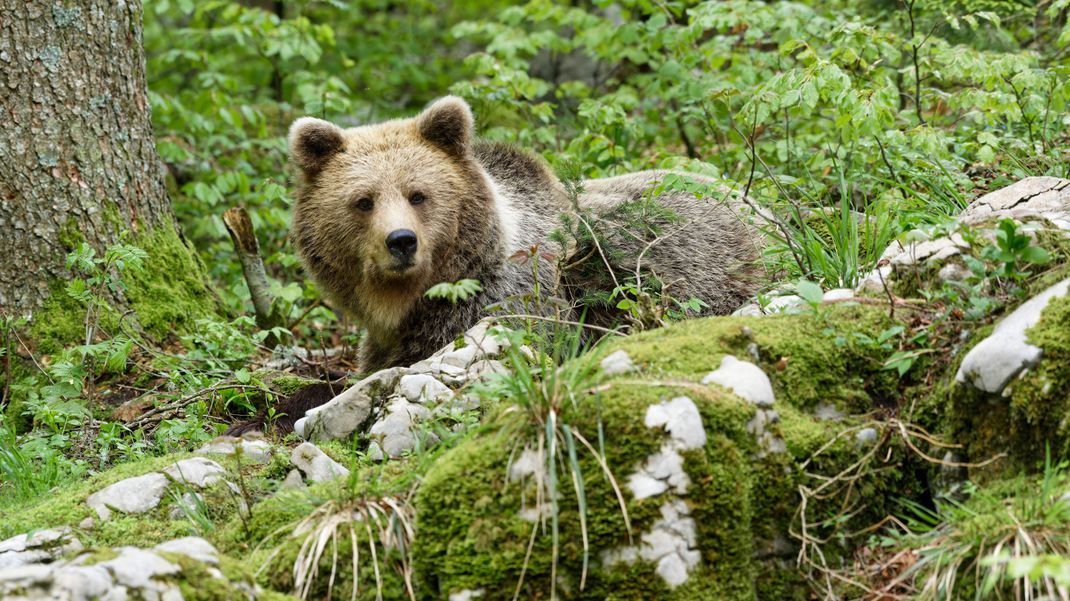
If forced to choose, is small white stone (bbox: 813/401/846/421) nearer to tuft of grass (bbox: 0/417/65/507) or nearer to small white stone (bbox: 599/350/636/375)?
small white stone (bbox: 599/350/636/375)

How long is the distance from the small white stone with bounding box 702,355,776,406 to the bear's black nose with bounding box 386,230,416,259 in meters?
2.63

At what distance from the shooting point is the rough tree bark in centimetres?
620

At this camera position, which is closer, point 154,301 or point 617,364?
point 617,364

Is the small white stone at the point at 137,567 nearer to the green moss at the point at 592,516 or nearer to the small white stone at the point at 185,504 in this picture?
the green moss at the point at 592,516

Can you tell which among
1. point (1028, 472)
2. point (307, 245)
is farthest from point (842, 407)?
point (307, 245)

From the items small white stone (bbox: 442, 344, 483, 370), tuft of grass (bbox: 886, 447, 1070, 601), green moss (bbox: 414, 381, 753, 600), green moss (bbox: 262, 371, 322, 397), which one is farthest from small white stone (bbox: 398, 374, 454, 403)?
tuft of grass (bbox: 886, 447, 1070, 601)

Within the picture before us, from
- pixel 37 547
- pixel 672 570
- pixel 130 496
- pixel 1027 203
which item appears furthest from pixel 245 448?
pixel 1027 203

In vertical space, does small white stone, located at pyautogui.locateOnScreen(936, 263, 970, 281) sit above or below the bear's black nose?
above

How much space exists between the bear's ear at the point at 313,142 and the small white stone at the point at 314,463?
259 cm

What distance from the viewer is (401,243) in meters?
5.91

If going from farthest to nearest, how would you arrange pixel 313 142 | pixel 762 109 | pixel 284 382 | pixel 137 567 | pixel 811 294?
1. pixel 313 142
2. pixel 284 382
3. pixel 762 109
4. pixel 811 294
5. pixel 137 567

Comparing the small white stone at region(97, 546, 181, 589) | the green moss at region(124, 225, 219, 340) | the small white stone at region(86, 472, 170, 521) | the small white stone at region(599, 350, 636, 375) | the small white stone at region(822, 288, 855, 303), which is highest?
the small white stone at region(97, 546, 181, 589)

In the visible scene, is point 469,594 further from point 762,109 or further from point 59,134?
point 59,134

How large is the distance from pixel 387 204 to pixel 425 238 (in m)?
0.31
